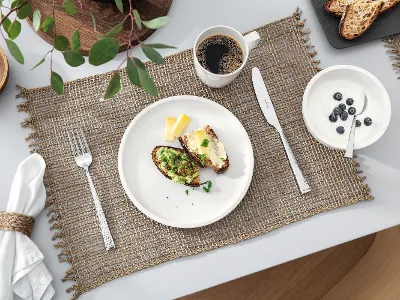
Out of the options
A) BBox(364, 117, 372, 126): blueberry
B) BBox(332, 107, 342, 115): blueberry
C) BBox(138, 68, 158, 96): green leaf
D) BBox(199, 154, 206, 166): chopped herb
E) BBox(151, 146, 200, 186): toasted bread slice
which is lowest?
BBox(151, 146, 200, 186): toasted bread slice

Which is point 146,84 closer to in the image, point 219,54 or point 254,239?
point 219,54

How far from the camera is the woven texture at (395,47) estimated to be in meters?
1.26

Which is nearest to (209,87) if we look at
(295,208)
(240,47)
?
(240,47)

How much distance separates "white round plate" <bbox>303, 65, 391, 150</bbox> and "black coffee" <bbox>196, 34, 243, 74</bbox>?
0.20 metres

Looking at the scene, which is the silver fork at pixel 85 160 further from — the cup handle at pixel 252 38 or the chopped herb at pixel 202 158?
the cup handle at pixel 252 38

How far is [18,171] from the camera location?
43.6 inches

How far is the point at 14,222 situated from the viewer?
108 centimetres

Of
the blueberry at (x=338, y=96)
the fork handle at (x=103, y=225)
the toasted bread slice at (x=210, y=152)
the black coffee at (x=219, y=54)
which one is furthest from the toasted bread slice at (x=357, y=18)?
the fork handle at (x=103, y=225)

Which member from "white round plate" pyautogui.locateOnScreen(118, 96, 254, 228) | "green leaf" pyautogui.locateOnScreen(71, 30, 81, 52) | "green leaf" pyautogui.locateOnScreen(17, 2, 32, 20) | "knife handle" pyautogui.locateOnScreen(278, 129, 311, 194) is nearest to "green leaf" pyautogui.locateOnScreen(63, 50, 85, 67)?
"green leaf" pyautogui.locateOnScreen(71, 30, 81, 52)

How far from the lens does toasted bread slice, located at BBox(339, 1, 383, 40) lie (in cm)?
120

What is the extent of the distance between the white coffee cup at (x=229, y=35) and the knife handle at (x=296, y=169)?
0.21 m

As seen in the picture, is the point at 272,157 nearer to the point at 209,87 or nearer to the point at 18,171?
the point at 209,87

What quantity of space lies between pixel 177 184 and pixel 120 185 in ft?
0.47

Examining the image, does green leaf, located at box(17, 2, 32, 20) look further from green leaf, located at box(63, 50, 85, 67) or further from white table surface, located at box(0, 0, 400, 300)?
white table surface, located at box(0, 0, 400, 300)
